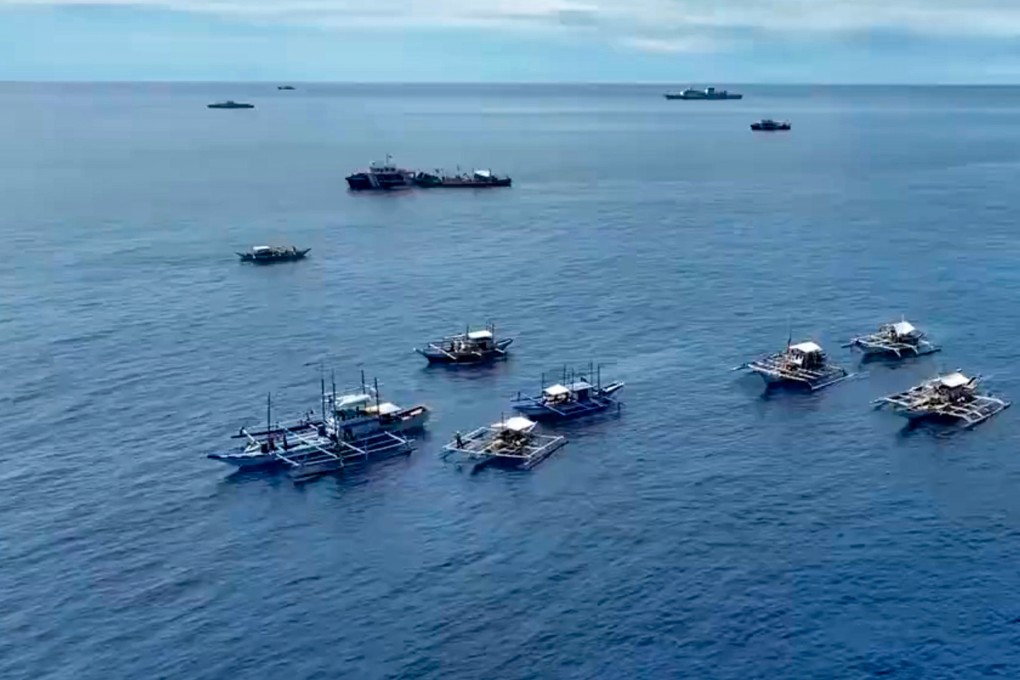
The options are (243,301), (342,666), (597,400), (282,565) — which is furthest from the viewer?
(243,301)

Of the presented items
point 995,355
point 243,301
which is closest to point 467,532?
point 995,355

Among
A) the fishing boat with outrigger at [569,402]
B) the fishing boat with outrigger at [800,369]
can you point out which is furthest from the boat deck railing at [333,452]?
the fishing boat with outrigger at [800,369]

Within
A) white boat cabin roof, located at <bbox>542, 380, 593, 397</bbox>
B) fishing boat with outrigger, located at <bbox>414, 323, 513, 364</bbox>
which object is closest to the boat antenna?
fishing boat with outrigger, located at <bbox>414, 323, 513, 364</bbox>

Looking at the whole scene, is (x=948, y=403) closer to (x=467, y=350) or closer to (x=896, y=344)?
(x=896, y=344)

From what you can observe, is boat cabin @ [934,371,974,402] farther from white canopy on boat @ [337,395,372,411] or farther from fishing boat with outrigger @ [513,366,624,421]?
white canopy on boat @ [337,395,372,411]

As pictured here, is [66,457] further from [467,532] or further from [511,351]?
[511,351]

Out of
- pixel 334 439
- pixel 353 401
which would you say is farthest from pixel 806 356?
pixel 334 439
